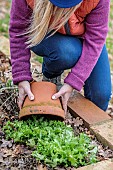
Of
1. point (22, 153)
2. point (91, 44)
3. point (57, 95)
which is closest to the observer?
point (22, 153)

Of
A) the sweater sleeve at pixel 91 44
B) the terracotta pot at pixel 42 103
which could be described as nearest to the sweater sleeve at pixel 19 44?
the terracotta pot at pixel 42 103

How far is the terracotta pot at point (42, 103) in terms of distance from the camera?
2283 millimetres

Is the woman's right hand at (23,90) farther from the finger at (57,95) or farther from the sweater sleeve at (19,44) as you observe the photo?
the finger at (57,95)

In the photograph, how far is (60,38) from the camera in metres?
2.55

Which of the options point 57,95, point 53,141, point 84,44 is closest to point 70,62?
point 84,44

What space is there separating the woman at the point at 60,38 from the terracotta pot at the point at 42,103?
1.4 inches

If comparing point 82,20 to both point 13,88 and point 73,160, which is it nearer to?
point 13,88

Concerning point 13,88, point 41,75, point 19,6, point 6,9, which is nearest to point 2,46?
point 41,75

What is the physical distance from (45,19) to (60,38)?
0.97ft

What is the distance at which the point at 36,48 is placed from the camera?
8.63ft

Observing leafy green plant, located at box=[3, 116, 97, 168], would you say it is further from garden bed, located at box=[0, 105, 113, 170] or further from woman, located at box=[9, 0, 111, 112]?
woman, located at box=[9, 0, 111, 112]

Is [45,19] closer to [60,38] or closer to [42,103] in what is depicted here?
[60,38]

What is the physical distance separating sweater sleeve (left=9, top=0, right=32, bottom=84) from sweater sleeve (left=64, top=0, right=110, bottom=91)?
24 centimetres

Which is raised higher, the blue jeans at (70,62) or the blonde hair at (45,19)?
the blonde hair at (45,19)
